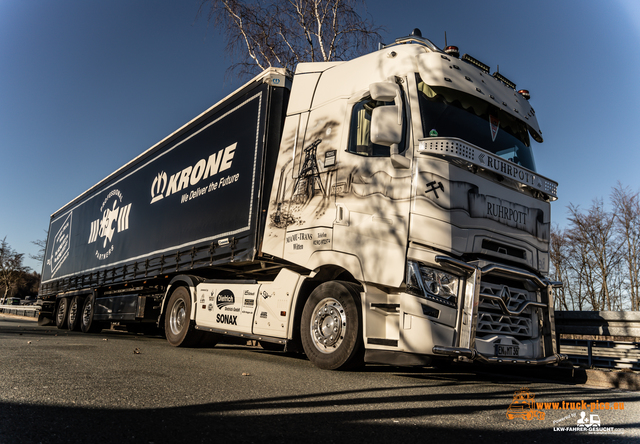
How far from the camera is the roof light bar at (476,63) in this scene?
238 inches

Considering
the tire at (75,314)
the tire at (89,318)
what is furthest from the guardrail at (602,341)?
the tire at (75,314)

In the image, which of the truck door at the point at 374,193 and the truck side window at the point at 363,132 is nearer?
the truck door at the point at 374,193

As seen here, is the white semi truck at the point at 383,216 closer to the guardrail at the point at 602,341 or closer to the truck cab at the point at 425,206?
the truck cab at the point at 425,206

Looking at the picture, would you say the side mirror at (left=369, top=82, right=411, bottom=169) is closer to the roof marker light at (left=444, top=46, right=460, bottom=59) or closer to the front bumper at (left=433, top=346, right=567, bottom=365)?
the roof marker light at (left=444, top=46, right=460, bottom=59)

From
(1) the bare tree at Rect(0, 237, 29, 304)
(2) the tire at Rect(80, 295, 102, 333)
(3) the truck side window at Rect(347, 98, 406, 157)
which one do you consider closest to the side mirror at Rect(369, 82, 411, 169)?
(3) the truck side window at Rect(347, 98, 406, 157)

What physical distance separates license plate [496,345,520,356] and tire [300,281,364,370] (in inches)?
57.7

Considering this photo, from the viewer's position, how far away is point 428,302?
4.79 meters

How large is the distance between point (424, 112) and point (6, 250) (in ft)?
170

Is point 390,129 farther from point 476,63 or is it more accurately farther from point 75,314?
point 75,314

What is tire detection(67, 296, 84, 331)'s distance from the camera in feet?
46.3

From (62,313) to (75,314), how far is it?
1.56 m

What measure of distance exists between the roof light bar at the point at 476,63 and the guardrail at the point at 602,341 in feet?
11.6

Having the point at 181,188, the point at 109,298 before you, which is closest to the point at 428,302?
the point at 181,188

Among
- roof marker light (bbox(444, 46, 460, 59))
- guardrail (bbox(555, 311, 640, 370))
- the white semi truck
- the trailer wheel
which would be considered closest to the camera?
the white semi truck
